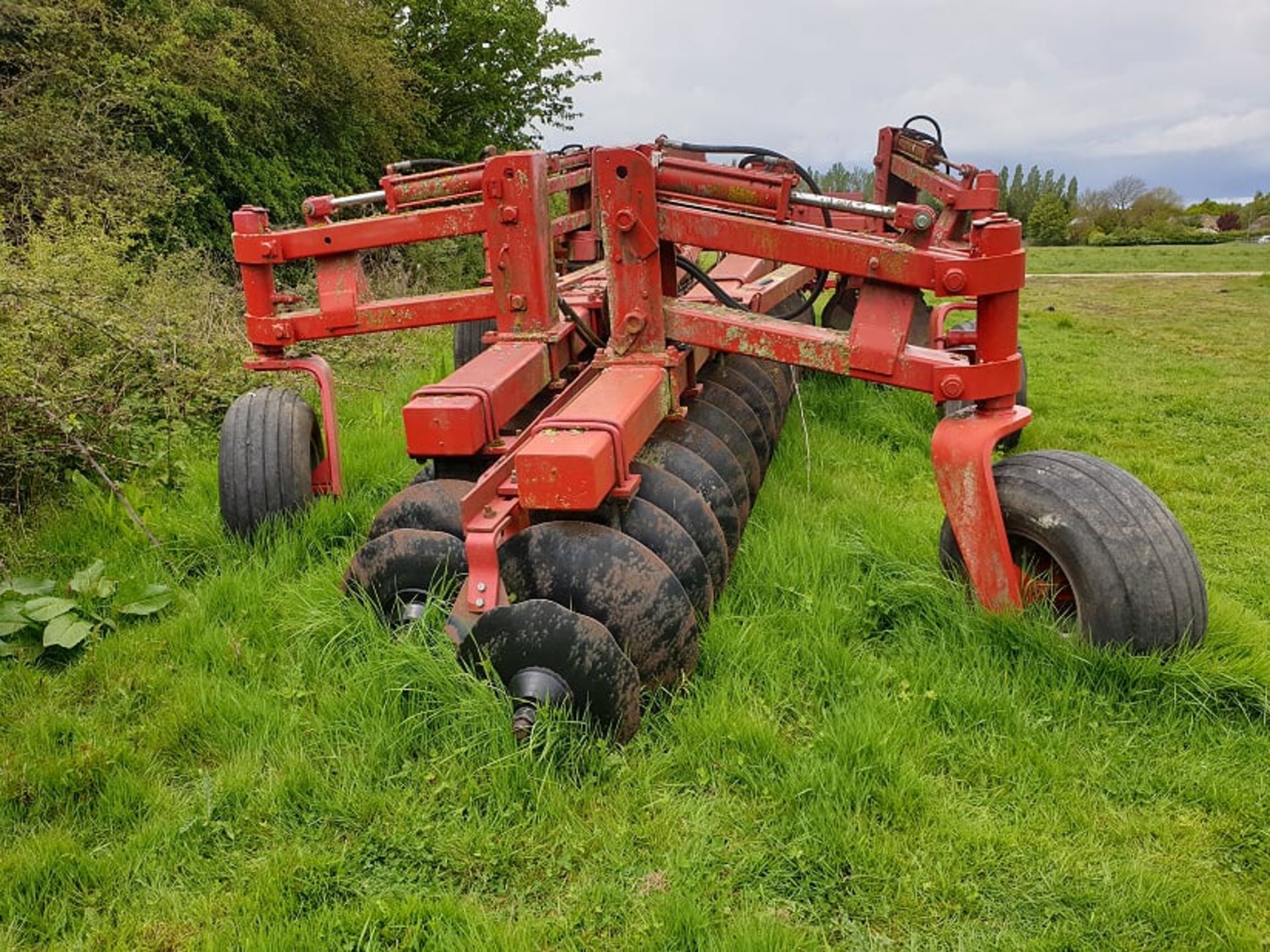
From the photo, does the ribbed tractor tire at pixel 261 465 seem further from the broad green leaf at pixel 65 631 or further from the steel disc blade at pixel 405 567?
the steel disc blade at pixel 405 567

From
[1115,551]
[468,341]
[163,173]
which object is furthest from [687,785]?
[163,173]

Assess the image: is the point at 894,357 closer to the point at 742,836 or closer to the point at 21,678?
the point at 742,836

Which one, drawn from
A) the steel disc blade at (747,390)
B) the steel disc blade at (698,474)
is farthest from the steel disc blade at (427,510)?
the steel disc blade at (747,390)

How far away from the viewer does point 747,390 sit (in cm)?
493

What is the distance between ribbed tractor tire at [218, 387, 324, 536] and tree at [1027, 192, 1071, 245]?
36044mm

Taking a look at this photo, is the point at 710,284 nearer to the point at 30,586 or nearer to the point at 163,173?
the point at 30,586

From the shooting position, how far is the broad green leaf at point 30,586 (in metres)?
3.71

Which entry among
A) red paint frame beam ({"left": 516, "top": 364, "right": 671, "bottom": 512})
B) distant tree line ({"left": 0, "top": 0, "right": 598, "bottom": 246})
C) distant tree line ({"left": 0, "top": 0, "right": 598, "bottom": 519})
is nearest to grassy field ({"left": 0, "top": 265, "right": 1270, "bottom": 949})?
red paint frame beam ({"left": 516, "top": 364, "right": 671, "bottom": 512})

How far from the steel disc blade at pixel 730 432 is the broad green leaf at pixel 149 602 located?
2.18 metres

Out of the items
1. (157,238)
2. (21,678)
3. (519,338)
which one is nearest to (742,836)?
(519,338)

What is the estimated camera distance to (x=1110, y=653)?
9.71ft

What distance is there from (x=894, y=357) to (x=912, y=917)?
177 cm

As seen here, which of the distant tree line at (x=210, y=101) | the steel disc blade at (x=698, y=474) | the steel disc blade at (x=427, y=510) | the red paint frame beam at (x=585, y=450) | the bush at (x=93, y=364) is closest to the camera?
the red paint frame beam at (x=585, y=450)

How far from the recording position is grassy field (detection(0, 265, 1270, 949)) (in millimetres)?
2199
